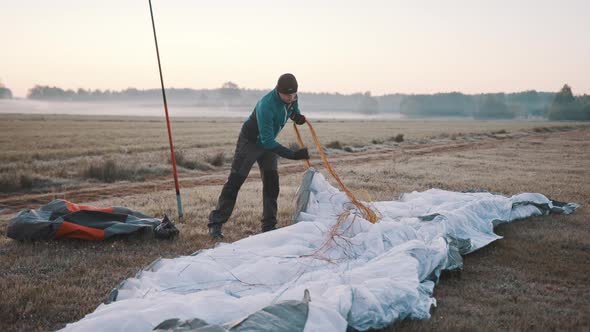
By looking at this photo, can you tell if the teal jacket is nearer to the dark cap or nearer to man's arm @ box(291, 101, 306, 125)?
the dark cap

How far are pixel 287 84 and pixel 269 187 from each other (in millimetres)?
1467

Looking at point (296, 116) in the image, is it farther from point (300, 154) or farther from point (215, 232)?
point (215, 232)

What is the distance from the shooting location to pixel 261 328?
9.63 feet

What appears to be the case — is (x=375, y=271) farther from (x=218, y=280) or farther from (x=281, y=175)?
(x=281, y=175)

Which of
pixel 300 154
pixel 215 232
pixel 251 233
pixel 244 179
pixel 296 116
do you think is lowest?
pixel 251 233

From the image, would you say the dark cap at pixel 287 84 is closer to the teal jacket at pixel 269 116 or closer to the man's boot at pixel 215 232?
the teal jacket at pixel 269 116

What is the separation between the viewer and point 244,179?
652cm

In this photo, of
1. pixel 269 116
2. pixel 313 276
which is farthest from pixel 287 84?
pixel 313 276

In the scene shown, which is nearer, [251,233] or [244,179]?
[244,179]

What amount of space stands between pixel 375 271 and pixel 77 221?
12.7ft

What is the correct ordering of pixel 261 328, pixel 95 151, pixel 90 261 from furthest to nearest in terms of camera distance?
1. pixel 95 151
2. pixel 90 261
3. pixel 261 328

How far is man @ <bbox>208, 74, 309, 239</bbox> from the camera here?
6.26 metres

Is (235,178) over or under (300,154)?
under

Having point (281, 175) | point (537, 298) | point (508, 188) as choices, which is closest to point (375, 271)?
point (537, 298)
